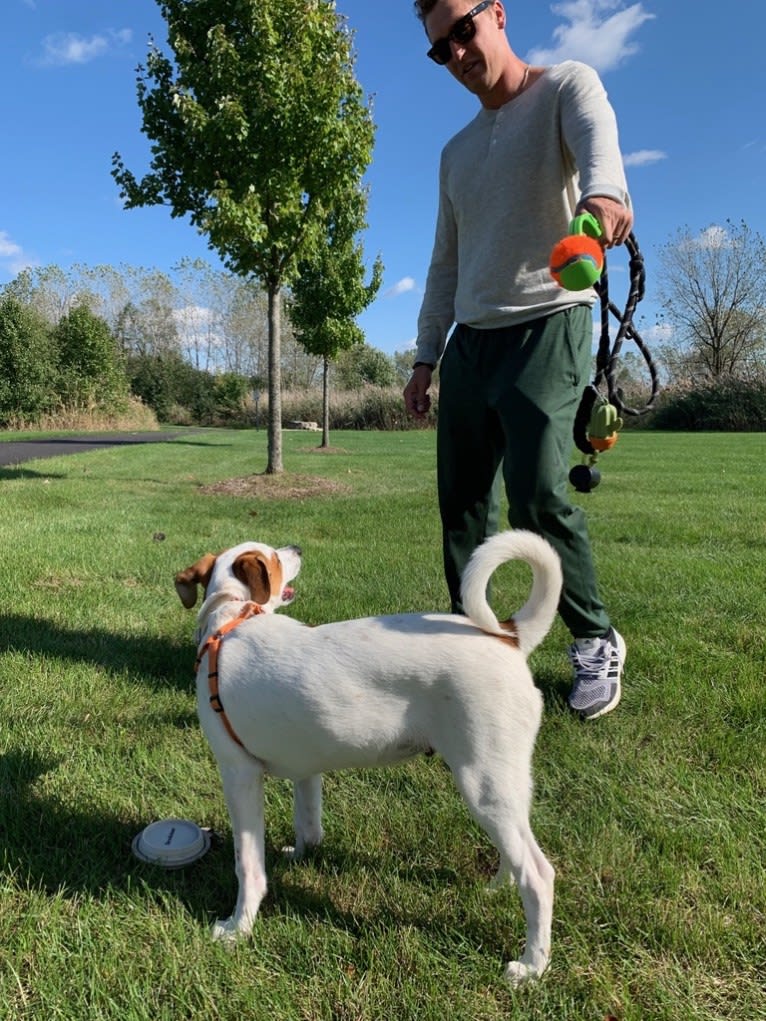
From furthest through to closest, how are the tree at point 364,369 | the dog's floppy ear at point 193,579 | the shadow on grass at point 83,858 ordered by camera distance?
the tree at point 364,369 → the dog's floppy ear at point 193,579 → the shadow on grass at point 83,858

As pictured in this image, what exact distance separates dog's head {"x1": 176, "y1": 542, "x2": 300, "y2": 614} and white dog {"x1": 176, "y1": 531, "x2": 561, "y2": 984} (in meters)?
0.30

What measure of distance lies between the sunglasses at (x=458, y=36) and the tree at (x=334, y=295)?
14.1m

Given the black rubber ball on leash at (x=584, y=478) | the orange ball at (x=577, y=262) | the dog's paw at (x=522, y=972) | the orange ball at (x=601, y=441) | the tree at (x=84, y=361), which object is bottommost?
the dog's paw at (x=522, y=972)

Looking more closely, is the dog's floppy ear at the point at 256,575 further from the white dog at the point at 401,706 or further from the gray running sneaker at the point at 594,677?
the gray running sneaker at the point at 594,677

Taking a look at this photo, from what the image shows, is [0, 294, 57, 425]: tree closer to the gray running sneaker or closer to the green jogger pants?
the green jogger pants

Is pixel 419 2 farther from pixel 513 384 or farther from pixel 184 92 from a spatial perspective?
pixel 184 92

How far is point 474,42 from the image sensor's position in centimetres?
257

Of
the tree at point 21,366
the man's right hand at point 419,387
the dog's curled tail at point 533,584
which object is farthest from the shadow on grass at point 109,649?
the tree at point 21,366

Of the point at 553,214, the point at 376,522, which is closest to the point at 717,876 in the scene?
the point at 553,214

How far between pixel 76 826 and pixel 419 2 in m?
3.23

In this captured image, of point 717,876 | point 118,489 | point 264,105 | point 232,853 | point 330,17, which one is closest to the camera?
point 717,876

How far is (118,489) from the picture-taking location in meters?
10.1

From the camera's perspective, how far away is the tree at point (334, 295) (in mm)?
16281

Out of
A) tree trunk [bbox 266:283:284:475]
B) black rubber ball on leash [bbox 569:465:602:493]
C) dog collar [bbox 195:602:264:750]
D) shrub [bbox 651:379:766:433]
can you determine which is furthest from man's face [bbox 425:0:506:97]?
shrub [bbox 651:379:766:433]
